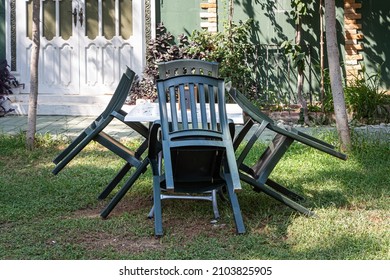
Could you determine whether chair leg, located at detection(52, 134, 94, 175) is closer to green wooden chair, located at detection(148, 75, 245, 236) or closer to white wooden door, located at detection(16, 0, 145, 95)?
green wooden chair, located at detection(148, 75, 245, 236)

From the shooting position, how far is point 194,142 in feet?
17.0

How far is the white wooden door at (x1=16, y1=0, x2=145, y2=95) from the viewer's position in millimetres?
12578

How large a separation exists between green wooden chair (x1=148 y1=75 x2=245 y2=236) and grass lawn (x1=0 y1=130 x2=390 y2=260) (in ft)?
0.84

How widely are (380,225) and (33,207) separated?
2666 mm

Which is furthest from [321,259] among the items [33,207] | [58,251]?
[33,207]

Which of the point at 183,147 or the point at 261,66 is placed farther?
the point at 261,66

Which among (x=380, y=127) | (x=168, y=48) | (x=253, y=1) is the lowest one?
(x=380, y=127)

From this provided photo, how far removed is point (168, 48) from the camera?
12.3m

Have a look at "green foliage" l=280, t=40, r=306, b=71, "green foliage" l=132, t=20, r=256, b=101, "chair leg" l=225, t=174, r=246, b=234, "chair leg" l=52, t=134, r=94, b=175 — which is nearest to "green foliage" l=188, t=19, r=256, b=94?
"green foliage" l=132, t=20, r=256, b=101

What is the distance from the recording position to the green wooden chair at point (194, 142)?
5.17 metres

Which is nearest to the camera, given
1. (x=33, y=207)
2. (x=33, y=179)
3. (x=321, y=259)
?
(x=321, y=259)

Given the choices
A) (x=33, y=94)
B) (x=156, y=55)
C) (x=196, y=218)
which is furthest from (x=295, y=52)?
(x=196, y=218)

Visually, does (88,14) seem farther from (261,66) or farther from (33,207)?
(33,207)

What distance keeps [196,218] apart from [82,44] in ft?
24.9
